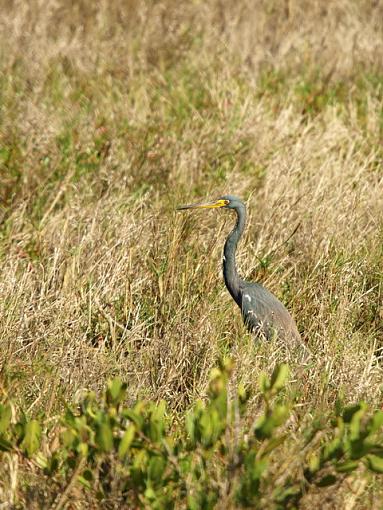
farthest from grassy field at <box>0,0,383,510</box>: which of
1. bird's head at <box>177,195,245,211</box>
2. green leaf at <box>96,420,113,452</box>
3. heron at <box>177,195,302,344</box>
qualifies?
green leaf at <box>96,420,113,452</box>

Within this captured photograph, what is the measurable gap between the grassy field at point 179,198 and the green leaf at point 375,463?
215mm

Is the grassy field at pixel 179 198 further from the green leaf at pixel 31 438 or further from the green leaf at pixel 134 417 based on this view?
the green leaf at pixel 134 417

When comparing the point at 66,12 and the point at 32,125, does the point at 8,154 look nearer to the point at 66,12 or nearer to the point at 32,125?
the point at 32,125

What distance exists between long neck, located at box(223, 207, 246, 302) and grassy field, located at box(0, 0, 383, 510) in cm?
13

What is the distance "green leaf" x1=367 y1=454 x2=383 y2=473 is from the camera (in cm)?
243

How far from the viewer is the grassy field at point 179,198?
365cm

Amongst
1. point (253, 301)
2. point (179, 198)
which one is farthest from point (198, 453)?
point (179, 198)

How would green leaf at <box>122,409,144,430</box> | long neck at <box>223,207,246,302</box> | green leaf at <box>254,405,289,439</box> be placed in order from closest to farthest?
green leaf at <box>254,405,289,439</box> < green leaf at <box>122,409,144,430</box> < long neck at <box>223,207,246,302</box>

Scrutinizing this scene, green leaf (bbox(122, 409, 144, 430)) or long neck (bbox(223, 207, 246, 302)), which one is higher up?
green leaf (bbox(122, 409, 144, 430))

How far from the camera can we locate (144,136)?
234 inches

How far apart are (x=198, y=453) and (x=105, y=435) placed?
0.96 feet

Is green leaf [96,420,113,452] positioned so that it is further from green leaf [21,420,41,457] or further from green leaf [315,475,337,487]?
green leaf [315,475,337,487]

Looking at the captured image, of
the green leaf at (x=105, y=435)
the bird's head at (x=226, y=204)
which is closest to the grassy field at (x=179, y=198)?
the bird's head at (x=226, y=204)

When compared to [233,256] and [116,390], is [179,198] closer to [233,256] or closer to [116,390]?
[233,256]
